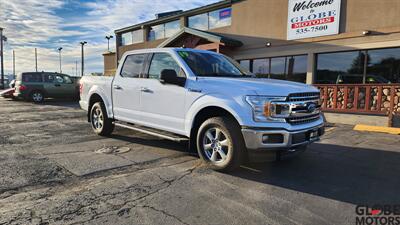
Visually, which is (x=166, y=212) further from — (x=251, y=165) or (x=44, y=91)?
(x=44, y=91)

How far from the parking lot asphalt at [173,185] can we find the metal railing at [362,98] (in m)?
4.02

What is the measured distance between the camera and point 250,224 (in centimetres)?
307

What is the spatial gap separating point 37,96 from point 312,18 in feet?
49.9

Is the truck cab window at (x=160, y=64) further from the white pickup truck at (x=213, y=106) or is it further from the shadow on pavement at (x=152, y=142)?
the shadow on pavement at (x=152, y=142)

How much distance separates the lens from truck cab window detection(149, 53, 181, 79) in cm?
553

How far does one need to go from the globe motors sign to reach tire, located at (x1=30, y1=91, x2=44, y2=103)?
45.9 ft

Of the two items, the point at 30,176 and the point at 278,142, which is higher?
the point at 278,142

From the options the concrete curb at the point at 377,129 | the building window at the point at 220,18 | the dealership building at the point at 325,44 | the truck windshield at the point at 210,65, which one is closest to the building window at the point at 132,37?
the dealership building at the point at 325,44

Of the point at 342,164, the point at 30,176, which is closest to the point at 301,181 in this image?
the point at 342,164

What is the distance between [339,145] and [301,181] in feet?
10.3

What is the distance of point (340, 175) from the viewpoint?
4703mm

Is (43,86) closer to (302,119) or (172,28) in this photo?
(172,28)

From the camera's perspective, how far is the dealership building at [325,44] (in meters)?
10.7

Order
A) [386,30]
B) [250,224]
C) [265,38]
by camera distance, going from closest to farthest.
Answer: [250,224]
[386,30]
[265,38]
